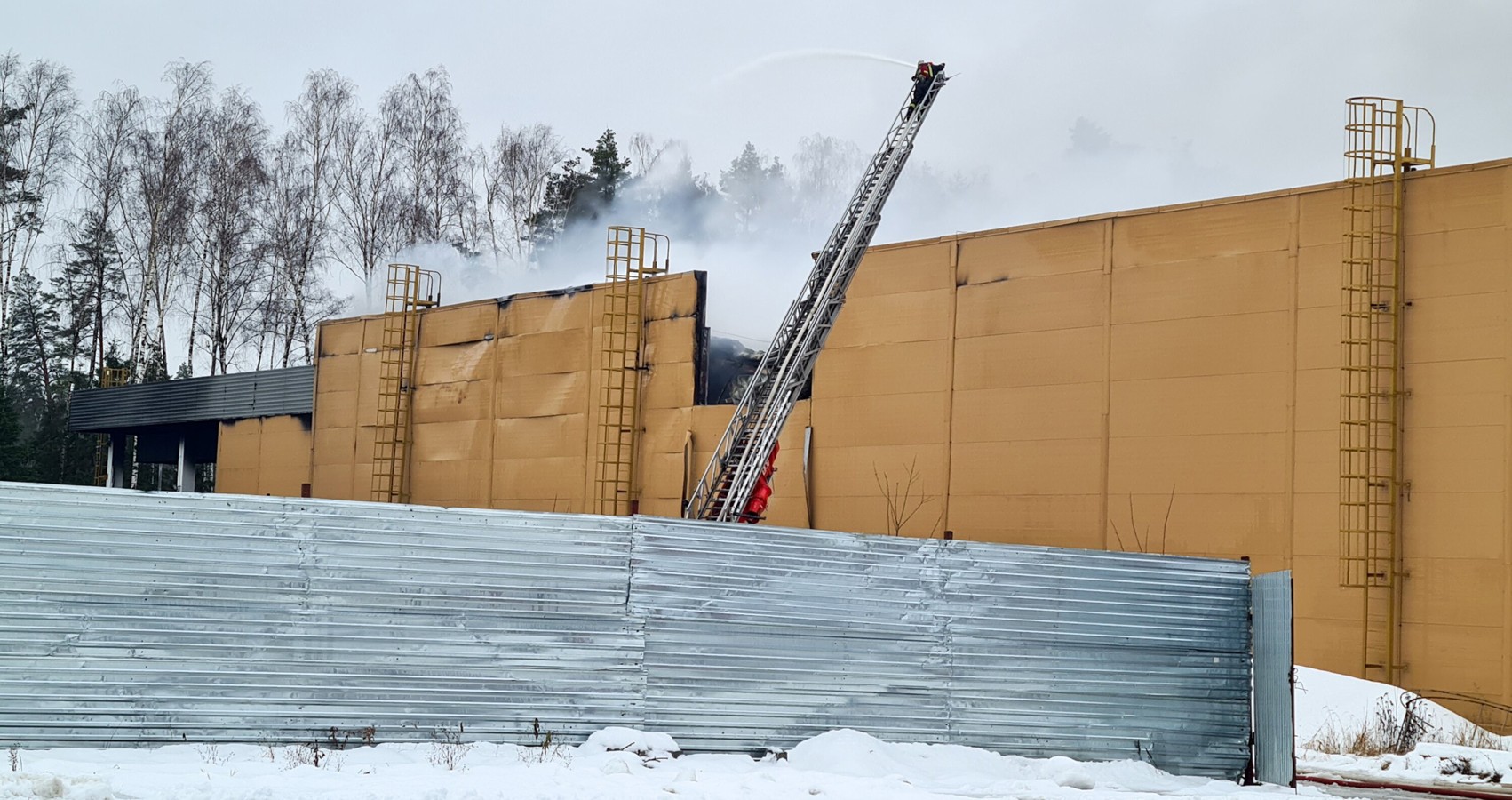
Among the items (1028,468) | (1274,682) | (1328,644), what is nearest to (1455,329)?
(1328,644)

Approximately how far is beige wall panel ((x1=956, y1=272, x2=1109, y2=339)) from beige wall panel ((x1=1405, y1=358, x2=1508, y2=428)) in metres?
4.59

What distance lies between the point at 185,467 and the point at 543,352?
16.1m

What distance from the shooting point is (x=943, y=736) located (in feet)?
38.1

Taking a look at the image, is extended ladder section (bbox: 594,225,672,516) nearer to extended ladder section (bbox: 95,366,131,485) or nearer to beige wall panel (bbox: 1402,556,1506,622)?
beige wall panel (bbox: 1402,556,1506,622)

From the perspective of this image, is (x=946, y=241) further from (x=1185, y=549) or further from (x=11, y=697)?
(x=11, y=697)

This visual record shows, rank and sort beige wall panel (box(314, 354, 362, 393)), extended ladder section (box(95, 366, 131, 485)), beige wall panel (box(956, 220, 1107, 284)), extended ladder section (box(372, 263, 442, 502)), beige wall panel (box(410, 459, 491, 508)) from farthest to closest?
extended ladder section (box(95, 366, 131, 485)), beige wall panel (box(314, 354, 362, 393)), extended ladder section (box(372, 263, 442, 502)), beige wall panel (box(410, 459, 491, 508)), beige wall panel (box(956, 220, 1107, 284))

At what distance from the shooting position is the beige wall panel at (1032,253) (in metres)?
21.0

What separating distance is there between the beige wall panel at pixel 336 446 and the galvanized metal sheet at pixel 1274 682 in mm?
23459

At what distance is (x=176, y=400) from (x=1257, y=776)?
3223 centimetres

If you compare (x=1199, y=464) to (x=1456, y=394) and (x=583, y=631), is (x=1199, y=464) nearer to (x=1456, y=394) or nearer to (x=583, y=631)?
(x=1456, y=394)

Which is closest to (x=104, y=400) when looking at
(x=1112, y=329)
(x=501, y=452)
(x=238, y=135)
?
(x=238, y=135)

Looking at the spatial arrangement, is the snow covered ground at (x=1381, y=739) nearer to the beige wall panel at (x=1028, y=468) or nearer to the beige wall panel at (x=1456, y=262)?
the beige wall panel at (x=1028, y=468)

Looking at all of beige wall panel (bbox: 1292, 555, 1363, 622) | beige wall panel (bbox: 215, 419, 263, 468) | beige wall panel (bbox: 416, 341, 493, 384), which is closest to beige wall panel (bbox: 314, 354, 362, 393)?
beige wall panel (bbox: 416, 341, 493, 384)

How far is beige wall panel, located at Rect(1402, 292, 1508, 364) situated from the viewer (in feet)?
56.5
